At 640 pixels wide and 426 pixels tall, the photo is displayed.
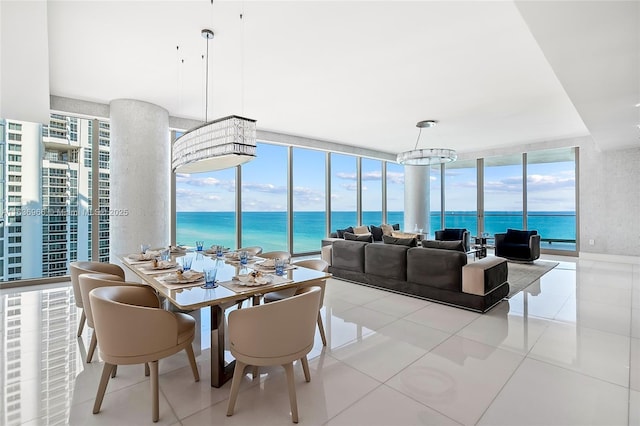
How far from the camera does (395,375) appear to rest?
2.34m

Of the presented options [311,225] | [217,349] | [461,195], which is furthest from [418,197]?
[217,349]

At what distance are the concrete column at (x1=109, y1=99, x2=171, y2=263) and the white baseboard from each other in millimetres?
9664

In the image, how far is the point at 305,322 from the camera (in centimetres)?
192

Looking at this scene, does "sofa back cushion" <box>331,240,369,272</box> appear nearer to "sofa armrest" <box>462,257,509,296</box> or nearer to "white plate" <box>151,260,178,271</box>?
"sofa armrest" <box>462,257,509,296</box>

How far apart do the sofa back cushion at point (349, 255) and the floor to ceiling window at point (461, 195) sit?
6326 millimetres

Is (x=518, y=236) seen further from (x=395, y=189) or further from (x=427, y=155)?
(x=395, y=189)

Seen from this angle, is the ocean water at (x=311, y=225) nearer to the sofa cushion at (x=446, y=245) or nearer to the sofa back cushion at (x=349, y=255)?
the sofa back cushion at (x=349, y=255)

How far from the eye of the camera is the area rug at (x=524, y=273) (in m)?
4.80

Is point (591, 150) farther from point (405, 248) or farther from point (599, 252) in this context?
point (405, 248)

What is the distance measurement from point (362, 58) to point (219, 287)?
10.1 feet

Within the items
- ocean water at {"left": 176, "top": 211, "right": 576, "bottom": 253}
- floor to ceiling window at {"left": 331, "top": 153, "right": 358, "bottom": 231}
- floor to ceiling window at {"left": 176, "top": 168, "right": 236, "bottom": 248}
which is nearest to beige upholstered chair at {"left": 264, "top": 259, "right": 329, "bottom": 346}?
floor to ceiling window at {"left": 176, "top": 168, "right": 236, "bottom": 248}

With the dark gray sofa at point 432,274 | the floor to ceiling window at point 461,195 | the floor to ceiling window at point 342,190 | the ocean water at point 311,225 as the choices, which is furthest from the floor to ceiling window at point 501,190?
the dark gray sofa at point 432,274

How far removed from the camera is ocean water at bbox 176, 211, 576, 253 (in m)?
8.56

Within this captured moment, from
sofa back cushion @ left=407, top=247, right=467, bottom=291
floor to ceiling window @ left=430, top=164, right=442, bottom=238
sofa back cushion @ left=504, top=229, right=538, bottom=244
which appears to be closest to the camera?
sofa back cushion @ left=407, top=247, right=467, bottom=291
